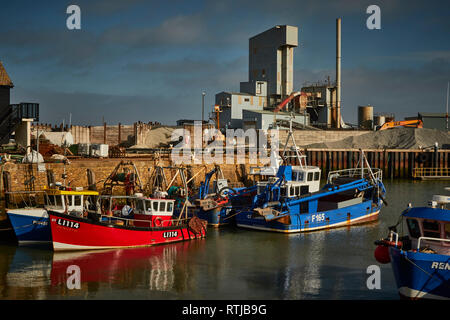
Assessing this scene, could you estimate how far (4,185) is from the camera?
87.2 feet

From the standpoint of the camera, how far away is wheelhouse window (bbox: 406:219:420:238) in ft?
49.8

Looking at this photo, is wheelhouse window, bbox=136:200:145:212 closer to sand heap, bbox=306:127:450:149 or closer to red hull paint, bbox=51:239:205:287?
red hull paint, bbox=51:239:205:287

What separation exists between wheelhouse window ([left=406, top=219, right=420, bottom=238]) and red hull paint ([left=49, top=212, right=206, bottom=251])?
11.9 metres

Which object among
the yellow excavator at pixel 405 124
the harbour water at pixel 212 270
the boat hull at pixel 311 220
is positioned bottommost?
the harbour water at pixel 212 270

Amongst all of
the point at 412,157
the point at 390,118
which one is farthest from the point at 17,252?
the point at 390,118

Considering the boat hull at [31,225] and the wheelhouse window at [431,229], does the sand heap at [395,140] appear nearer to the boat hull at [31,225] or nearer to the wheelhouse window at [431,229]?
the boat hull at [31,225]

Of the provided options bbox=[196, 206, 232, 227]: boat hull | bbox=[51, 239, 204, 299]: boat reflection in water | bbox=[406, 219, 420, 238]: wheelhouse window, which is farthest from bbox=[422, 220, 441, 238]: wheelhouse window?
bbox=[196, 206, 232, 227]: boat hull

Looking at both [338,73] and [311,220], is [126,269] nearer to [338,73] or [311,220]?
[311,220]

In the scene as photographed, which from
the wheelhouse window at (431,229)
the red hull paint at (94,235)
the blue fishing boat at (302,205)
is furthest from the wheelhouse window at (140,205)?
the wheelhouse window at (431,229)

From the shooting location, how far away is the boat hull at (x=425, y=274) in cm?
1359

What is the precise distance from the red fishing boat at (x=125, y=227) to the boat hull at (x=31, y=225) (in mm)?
1907

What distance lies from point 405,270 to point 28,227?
17130 mm

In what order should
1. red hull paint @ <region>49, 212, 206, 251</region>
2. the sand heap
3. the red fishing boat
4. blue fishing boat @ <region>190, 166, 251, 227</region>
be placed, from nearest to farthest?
red hull paint @ <region>49, 212, 206, 251</region>
the red fishing boat
blue fishing boat @ <region>190, 166, 251, 227</region>
the sand heap
